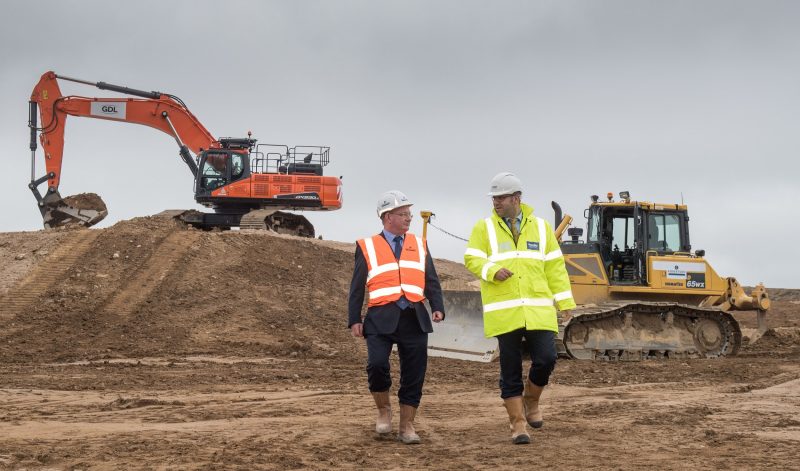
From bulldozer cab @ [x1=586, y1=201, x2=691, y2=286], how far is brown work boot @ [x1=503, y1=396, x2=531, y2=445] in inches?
415

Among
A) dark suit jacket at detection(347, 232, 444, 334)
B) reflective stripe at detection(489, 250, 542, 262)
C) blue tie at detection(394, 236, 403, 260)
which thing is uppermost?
blue tie at detection(394, 236, 403, 260)

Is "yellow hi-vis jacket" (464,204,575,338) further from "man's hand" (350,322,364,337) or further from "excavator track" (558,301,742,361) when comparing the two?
"excavator track" (558,301,742,361)

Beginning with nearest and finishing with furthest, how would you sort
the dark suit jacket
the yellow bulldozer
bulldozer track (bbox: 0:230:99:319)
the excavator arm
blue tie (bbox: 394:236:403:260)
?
the dark suit jacket → blue tie (bbox: 394:236:403:260) → the yellow bulldozer → bulldozer track (bbox: 0:230:99:319) → the excavator arm

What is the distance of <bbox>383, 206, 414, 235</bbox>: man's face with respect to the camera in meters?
7.72

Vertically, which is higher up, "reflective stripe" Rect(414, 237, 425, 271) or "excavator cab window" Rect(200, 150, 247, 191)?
"excavator cab window" Rect(200, 150, 247, 191)

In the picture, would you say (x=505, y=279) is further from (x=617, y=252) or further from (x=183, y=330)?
(x=183, y=330)

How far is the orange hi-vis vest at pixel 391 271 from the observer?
24.7 feet

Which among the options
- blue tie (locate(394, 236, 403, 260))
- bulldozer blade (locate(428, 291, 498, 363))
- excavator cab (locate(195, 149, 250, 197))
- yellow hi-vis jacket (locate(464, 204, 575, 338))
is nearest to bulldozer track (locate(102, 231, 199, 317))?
excavator cab (locate(195, 149, 250, 197))

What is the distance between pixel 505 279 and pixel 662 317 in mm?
10725

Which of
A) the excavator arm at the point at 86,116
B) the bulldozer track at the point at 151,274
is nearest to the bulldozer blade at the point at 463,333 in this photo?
the bulldozer track at the point at 151,274

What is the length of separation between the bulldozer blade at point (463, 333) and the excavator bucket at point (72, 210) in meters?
16.4

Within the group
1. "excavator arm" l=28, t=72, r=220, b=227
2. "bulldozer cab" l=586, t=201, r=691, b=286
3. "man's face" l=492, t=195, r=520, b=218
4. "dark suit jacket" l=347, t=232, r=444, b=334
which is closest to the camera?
"dark suit jacket" l=347, t=232, r=444, b=334

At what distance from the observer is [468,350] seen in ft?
52.7

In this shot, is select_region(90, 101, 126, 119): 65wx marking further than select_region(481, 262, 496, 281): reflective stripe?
Yes
